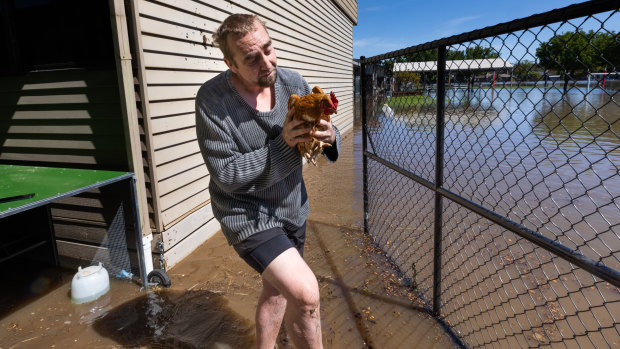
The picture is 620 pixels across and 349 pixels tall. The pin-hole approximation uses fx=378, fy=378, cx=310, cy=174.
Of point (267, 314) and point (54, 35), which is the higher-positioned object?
point (54, 35)

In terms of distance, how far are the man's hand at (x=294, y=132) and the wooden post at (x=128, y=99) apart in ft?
5.98

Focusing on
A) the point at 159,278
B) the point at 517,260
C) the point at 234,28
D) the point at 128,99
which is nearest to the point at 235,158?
the point at 234,28

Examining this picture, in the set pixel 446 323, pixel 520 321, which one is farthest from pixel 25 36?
pixel 520 321

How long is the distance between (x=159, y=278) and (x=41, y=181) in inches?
46.0

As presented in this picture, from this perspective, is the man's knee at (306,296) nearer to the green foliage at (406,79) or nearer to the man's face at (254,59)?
the man's face at (254,59)

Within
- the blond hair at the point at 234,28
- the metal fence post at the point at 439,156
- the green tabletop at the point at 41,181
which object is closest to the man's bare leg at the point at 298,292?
the blond hair at the point at 234,28

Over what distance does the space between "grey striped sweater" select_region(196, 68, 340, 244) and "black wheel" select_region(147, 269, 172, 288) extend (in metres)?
1.59

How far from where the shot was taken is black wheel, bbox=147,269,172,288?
315 centimetres

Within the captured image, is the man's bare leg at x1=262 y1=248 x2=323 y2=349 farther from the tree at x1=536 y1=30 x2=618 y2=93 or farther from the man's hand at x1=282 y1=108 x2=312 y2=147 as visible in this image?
the tree at x1=536 y1=30 x2=618 y2=93

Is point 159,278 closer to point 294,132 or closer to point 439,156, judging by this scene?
point 294,132

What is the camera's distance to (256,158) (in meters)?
1.76

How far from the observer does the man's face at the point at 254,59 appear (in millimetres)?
1729

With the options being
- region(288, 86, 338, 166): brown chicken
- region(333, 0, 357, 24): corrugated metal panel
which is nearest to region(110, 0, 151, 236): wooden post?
region(288, 86, 338, 166): brown chicken

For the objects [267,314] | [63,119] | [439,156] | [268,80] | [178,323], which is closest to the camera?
[268,80]
